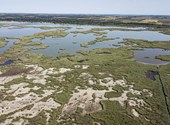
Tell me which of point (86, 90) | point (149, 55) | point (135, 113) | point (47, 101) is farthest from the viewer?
point (149, 55)

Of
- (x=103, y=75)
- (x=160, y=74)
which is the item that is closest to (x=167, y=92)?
(x=160, y=74)

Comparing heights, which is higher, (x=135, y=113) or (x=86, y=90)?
(x=135, y=113)

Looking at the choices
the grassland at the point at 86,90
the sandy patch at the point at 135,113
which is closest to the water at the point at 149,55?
the grassland at the point at 86,90

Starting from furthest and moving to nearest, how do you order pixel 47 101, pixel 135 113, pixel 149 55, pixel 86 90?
1. pixel 149 55
2. pixel 86 90
3. pixel 47 101
4. pixel 135 113

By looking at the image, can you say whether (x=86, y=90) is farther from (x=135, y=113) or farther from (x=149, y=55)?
(x=149, y=55)

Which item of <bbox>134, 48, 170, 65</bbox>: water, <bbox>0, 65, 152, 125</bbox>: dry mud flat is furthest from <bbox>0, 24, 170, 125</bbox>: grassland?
<bbox>134, 48, 170, 65</bbox>: water

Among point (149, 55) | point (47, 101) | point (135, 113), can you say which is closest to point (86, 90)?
point (47, 101)

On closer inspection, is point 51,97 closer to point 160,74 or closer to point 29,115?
point 29,115

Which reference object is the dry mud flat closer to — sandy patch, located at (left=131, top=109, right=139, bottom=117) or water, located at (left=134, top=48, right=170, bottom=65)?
sandy patch, located at (left=131, top=109, right=139, bottom=117)

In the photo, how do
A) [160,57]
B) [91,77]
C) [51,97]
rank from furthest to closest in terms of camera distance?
[160,57] < [91,77] < [51,97]

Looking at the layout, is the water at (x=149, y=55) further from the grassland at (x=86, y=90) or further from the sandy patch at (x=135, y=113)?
the sandy patch at (x=135, y=113)

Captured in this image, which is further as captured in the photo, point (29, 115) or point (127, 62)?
point (127, 62)
